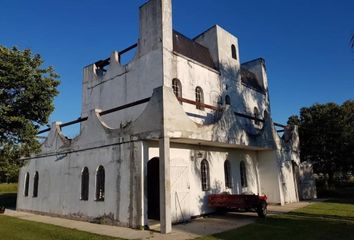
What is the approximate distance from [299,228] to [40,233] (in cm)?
1034

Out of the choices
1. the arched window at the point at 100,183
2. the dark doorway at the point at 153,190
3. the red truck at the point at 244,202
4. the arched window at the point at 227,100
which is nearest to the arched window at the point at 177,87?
the dark doorway at the point at 153,190

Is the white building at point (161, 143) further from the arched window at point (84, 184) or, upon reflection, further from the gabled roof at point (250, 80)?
the gabled roof at point (250, 80)

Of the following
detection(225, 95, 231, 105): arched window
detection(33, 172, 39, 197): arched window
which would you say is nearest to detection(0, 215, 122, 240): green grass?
detection(33, 172, 39, 197): arched window

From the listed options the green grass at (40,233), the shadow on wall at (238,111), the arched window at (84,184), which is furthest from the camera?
the shadow on wall at (238,111)

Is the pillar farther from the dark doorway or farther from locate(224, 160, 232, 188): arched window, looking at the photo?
locate(224, 160, 232, 188): arched window

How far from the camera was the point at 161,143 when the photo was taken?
11445mm

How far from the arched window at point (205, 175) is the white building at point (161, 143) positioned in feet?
0.19

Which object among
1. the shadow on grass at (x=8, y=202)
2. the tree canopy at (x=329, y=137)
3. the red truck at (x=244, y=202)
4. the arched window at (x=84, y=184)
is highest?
the tree canopy at (x=329, y=137)

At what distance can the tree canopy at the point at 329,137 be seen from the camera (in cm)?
2948

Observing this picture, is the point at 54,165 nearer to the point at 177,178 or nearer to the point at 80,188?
the point at 80,188

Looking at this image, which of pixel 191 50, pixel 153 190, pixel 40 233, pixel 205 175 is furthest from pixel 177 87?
pixel 40 233

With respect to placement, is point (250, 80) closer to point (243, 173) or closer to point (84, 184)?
point (243, 173)

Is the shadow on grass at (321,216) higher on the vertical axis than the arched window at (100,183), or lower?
lower

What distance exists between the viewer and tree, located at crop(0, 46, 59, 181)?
531 inches
